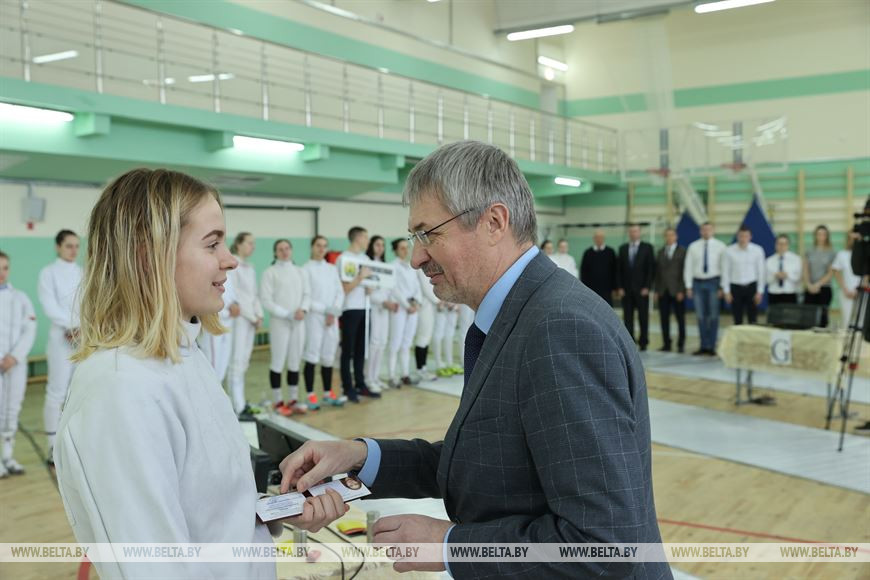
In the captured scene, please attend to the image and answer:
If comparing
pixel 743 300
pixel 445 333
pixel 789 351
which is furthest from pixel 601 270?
pixel 789 351

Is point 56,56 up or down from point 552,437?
up

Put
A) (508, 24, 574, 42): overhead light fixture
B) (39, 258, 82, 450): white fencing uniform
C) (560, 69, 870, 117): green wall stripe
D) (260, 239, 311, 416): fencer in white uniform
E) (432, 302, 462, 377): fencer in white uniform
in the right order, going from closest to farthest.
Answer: (39, 258, 82, 450): white fencing uniform → (260, 239, 311, 416): fencer in white uniform → (432, 302, 462, 377): fencer in white uniform → (508, 24, 574, 42): overhead light fixture → (560, 69, 870, 117): green wall stripe

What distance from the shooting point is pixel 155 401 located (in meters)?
1.20

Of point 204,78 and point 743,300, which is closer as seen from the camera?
point 204,78

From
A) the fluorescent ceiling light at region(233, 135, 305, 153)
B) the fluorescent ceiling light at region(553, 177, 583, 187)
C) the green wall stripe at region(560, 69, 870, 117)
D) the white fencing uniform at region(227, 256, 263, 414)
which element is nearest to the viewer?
the white fencing uniform at region(227, 256, 263, 414)

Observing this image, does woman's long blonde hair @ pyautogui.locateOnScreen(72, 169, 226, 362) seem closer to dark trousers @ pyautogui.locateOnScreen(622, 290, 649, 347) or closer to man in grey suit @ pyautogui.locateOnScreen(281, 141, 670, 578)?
man in grey suit @ pyautogui.locateOnScreen(281, 141, 670, 578)

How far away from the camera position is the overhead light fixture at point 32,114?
6.53 meters

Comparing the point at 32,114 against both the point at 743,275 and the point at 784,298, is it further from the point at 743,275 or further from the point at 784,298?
the point at 784,298

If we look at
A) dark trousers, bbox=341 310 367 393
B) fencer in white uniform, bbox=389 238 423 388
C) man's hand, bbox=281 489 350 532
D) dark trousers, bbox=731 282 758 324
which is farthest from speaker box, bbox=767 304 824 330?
man's hand, bbox=281 489 350 532

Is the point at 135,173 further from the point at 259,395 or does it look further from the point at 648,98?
the point at 648,98

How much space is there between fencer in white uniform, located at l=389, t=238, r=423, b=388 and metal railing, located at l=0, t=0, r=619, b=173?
96.1 inches

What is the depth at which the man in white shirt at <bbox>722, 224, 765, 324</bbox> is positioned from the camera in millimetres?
10297

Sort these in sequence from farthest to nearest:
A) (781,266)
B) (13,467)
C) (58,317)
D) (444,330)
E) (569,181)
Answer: (569,181), (781,266), (444,330), (58,317), (13,467)

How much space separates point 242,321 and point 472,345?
6.12m
